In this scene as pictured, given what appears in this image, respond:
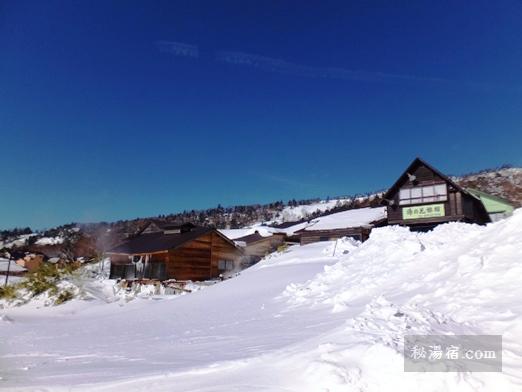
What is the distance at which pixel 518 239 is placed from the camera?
892cm

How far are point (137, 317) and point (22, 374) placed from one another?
9.69m

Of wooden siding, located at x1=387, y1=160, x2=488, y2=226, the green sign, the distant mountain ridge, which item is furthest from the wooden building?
the distant mountain ridge

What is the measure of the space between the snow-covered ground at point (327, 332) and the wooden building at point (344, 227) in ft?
61.4

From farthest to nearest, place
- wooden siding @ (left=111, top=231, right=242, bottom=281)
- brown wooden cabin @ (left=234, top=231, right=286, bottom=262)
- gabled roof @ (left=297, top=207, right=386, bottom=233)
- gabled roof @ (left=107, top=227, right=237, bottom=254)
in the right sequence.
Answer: brown wooden cabin @ (left=234, top=231, right=286, bottom=262)
gabled roof @ (left=297, top=207, right=386, bottom=233)
gabled roof @ (left=107, top=227, right=237, bottom=254)
wooden siding @ (left=111, top=231, right=242, bottom=281)

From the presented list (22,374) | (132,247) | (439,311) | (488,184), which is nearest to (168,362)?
(22,374)

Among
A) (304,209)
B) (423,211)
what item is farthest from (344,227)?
(304,209)

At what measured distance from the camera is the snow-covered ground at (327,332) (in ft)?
16.2

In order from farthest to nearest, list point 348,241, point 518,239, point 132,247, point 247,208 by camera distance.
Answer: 1. point 247,208
2. point 132,247
3. point 348,241
4. point 518,239

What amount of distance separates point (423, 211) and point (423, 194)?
1.33 m

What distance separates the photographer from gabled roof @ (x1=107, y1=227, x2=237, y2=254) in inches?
1325

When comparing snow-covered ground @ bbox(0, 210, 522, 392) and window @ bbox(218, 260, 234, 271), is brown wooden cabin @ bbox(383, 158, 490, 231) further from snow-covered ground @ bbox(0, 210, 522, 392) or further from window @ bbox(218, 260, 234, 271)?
snow-covered ground @ bbox(0, 210, 522, 392)

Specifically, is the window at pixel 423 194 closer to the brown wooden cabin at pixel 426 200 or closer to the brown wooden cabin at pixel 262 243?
the brown wooden cabin at pixel 426 200

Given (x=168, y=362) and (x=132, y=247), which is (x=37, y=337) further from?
(x=132, y=247)

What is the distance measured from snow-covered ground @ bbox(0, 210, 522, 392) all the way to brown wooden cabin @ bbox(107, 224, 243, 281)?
16979 millimetres
